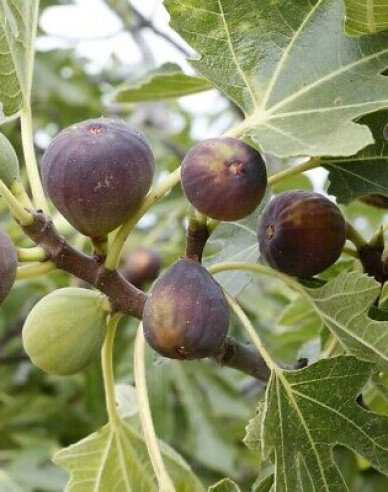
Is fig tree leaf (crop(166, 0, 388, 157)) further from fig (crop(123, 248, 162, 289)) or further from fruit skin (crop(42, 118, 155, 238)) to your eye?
fig (crop(123, 248, 162, 289))

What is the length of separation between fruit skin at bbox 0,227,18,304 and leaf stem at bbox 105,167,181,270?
14 cm

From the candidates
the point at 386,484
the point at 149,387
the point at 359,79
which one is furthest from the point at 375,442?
the point at 149,387

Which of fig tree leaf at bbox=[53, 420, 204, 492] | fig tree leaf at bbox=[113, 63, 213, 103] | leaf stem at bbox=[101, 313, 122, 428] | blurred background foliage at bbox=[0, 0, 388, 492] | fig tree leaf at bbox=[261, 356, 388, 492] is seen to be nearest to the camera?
fig tree leaf at bbox=[261, 356, 388, 492]

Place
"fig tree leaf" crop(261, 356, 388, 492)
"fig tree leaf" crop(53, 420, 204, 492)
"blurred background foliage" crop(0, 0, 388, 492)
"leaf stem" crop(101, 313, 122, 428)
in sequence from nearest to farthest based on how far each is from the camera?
"fig tree leaf" crop(261, 356, 388, 492) < "leaf stem" crop(101, 313, 122, 428) < "fig tree leaf" crop(53, 420, 204, 492) < "blurred background foliage" crop(0, 0, 388, 492)

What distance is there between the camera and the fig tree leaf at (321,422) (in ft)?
3.59

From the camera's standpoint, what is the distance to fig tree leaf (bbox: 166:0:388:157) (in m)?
1.05

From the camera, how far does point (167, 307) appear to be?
3.38 ft

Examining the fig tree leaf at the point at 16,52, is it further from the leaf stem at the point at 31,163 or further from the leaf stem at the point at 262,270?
the leaf stem at the point at 262,270

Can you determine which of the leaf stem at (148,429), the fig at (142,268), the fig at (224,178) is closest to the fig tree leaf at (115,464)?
the leaf stem at (148,429)

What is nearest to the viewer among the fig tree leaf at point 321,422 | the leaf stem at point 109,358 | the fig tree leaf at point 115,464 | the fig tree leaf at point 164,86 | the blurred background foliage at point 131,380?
the fig tree leaf at point 321,422

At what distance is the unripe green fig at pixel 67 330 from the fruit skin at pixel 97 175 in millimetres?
118

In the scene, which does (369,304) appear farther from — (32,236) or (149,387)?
(149,387)

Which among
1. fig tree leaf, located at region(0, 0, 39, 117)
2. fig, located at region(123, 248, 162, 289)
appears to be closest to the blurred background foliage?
fig, located at region(123, 248, 162, 289)

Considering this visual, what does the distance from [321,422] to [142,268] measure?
136cm
